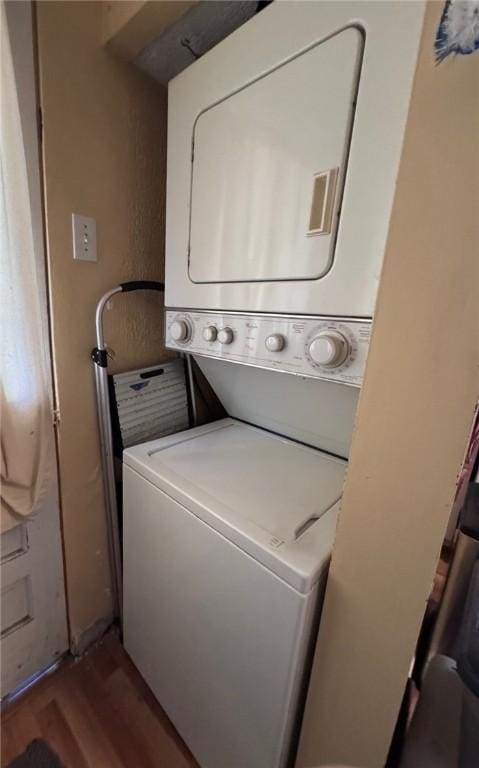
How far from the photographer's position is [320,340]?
0.84 metres

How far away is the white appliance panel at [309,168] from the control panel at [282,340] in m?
0.04

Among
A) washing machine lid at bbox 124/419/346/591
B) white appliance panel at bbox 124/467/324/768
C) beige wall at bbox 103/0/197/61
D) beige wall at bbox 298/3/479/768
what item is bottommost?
white appliance panel at bbox 124/467/324/768

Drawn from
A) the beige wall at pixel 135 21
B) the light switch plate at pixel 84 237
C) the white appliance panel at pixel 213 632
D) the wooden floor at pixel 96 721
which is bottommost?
the wooden floor at pixel 96 721

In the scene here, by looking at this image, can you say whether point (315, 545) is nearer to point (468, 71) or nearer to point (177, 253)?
point (468, 71)

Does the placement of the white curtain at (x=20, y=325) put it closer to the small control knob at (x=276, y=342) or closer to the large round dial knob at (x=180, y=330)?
the large round dial knob at (x=180, y=330)

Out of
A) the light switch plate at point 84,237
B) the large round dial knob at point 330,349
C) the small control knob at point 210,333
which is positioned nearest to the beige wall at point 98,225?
the light switch plate at point 84,237

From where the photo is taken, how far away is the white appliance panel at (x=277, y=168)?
0.78m

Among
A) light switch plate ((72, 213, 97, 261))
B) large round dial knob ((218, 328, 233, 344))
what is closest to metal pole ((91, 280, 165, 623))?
light switch plate ((72, 213, 97, 261))

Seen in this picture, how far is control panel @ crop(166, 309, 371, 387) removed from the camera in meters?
0.82

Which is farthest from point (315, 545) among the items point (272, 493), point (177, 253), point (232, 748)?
point (177, 253)

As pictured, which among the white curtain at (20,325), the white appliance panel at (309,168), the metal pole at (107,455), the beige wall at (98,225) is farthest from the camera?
the metal pole at (107,455)

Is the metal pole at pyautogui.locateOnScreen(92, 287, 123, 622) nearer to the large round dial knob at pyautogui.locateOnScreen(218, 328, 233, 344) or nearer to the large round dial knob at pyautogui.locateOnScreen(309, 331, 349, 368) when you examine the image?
the large round dial knob at pyautogui.locateOnScreen(218, 328, 233, 344)

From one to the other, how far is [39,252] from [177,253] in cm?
48

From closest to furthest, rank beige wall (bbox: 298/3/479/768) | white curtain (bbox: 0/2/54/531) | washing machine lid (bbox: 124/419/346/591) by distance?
beige wall (bbox: 298/3/479/768)
washing machine lid (bbox: 124/419/346/591)
white curtain (bbox: 0/2/54/531)
